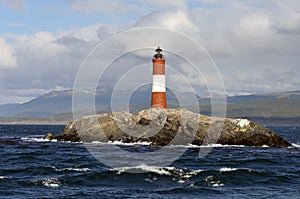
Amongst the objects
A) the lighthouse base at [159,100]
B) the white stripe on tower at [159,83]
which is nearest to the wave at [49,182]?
the white stripe on tower at [159,83]

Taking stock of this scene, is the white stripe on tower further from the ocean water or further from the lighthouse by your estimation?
the ocean water

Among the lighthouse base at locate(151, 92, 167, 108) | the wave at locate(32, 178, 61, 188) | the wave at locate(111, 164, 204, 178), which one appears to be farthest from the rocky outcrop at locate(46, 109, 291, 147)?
the wave at locate(32, 178, 61, 188)

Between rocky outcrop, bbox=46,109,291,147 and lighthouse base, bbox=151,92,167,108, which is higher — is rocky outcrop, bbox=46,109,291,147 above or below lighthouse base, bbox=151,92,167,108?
below

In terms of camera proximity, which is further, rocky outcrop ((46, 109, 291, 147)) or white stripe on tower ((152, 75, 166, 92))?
white stripe on tower ((152, 75, 166, 92))

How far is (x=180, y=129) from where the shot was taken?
57312mm

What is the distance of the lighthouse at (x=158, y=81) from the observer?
5964 cm

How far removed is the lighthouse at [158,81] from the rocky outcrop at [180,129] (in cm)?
221

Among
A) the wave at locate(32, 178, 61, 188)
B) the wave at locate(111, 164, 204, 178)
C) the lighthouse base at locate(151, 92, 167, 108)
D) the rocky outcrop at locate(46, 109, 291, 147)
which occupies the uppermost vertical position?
the lighthouse base at locate(151, 92, 167, 108)

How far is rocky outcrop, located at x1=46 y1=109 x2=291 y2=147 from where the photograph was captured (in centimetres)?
5619

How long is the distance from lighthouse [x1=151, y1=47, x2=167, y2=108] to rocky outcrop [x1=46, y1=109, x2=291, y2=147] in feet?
7.26

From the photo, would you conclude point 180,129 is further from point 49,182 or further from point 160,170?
point 49,182

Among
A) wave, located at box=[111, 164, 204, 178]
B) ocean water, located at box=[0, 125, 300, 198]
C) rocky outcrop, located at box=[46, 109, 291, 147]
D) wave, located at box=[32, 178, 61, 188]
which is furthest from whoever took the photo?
rocky outcrop, located at box=[46, 109, 291, 147]

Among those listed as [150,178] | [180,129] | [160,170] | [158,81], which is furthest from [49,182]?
[158,81]

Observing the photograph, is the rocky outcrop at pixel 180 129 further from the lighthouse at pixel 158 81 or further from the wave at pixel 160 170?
the wave at pixel 160 170
